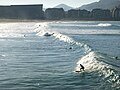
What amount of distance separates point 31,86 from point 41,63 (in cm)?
1079

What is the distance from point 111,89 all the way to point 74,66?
10481 millimetres

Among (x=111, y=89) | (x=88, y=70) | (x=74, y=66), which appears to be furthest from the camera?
(x=74, y=66)

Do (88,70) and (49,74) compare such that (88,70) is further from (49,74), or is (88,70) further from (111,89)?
(111,89)

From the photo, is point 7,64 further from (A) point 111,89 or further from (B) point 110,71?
(A) point 111,89

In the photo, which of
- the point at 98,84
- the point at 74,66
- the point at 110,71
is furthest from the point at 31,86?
the point at 74,66

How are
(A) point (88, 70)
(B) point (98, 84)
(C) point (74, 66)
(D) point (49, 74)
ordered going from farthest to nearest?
1. (C) point (74, 66)
2. (A) point (88, 70)
3. (D) point (49, 74)
4. (B) point (98, 84)

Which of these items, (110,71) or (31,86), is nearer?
(31,86)

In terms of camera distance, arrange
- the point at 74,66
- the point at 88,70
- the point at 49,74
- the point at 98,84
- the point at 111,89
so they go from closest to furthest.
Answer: the point at 111,89 → the point at 98,84 → the point at 49,74 → the point at 88,70 → the point at 74,66

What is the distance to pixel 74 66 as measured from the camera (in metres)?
31.9

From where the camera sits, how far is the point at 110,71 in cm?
2695

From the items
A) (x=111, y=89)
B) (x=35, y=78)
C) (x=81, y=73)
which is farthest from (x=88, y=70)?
(x=111, y=89)

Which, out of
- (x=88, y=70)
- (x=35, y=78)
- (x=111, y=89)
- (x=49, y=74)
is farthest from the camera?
(x=88, y=70)

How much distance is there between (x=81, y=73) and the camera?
27703mm

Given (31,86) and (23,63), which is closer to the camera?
(31,86)
